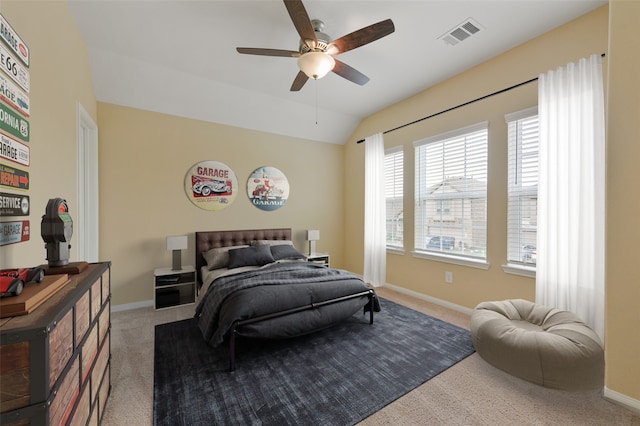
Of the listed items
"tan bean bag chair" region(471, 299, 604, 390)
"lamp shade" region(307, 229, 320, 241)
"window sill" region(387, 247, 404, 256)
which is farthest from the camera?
"lamp shade" region(307, 229, 320, 241)

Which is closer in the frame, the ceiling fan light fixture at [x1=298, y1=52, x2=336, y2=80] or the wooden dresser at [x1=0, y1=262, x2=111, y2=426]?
the wooden dresser at [x1=0, y1=262, x2=111, y2=426]

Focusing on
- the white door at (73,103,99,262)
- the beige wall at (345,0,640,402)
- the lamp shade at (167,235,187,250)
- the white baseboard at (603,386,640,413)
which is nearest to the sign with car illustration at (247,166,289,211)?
the lamp shade at (167,235,187,250)

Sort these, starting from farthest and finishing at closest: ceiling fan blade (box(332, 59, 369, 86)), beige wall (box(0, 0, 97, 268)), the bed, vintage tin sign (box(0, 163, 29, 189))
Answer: ceiling fan blade (box(332, 59, 369, 86))
the bed
beige wall (box(0, 0, 97, 268))
vintage tin sign (box(0, 163, 29, 189))

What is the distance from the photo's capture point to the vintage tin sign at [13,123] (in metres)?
1.30

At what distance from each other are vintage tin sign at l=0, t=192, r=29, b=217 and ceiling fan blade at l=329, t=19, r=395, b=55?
226 cm

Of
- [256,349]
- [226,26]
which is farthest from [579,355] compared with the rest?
[226,26]

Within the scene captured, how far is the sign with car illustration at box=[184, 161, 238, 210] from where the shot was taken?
3.91 meters

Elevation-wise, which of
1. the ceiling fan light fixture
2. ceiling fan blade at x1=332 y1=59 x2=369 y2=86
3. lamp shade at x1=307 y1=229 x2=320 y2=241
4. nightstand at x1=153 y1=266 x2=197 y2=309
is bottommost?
nightstand at x1=153 y1=266 x2=197 y2=309

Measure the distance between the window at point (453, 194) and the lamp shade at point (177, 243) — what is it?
11.0 ft

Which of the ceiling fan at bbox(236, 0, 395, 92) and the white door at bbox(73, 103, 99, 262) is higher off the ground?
the ceiling fan at bbox(236, 0, 395, 92)

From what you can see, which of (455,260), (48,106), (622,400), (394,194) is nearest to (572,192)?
(455,260)

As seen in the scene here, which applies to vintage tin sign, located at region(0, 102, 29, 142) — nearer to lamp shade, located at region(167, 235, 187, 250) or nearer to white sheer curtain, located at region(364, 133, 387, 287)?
lamp shade, located at region(167, 235, 187, 250)

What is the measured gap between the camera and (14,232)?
1.41 metres

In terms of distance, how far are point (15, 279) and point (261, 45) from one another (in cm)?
274
